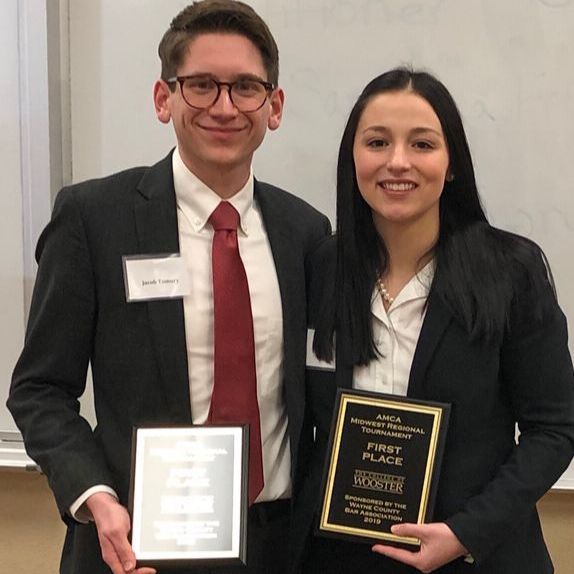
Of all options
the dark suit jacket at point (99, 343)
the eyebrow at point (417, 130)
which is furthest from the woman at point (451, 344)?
the dark suit jacket at point (99, 343)

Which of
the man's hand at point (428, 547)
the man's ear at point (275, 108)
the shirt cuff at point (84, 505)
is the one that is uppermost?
the man's ear at point (275, 108)

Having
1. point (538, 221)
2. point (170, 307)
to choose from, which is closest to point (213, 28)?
point (170, 307)

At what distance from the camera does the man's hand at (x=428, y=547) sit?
4.19 ft

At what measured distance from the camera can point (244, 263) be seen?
1457mm

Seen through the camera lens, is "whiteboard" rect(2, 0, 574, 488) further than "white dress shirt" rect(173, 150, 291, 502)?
Yes

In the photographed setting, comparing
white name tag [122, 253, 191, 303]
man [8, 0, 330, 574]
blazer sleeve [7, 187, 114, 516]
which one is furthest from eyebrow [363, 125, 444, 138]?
blazer sleeve [7, 187, 114, 516]

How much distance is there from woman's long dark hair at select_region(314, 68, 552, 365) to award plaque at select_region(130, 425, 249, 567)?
1.00 ft

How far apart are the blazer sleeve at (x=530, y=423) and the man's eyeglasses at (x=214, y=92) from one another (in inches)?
24.3

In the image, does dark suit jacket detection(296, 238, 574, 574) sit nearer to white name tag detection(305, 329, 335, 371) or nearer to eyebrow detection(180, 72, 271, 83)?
white name tag detection(305, 329, 335, 371)

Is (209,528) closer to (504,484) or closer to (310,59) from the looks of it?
(504,484)

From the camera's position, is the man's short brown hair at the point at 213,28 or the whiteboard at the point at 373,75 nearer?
the man's short brown hair at the point at 213,28

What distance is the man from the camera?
1352mm

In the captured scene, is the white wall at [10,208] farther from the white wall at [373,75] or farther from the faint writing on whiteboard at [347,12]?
the faint writing on whiteboard at [347,12]

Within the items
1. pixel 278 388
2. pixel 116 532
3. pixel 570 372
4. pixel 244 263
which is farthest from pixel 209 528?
pixel 570 372
